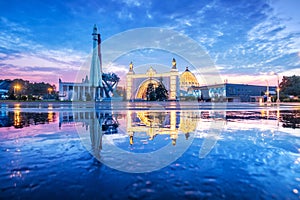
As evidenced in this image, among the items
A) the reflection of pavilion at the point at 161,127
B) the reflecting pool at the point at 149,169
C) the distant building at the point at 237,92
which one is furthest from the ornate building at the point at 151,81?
the reflecting pool at the point at 149,169

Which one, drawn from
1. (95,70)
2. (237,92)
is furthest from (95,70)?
(237,92)

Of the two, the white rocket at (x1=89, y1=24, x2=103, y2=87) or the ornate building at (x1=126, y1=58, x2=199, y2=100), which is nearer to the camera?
the white rocket at (x1=89, y1=24, x2=103, y2=87)

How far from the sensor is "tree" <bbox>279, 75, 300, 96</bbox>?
74.6 meters

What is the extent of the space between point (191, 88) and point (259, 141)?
343 feet

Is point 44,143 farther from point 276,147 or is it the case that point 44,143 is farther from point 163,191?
point 276,147

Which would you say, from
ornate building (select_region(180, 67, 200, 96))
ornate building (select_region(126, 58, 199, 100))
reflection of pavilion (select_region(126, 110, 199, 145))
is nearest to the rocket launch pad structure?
reflection of pavilion (select_region(126, 110, 199, 145))

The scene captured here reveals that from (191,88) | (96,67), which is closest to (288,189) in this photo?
(96,67)

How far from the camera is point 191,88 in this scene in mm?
108250

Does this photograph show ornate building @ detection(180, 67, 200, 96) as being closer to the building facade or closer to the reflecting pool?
the building facade

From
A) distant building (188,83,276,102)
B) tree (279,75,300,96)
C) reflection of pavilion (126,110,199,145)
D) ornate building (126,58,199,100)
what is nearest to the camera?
reflection of pavilion (126,110,199,145)

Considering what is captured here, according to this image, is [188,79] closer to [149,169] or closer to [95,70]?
[95,70]

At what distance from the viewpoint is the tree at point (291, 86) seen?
245ft

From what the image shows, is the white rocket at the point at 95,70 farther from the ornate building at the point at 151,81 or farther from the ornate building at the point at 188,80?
the ornate building at the point at 188,80

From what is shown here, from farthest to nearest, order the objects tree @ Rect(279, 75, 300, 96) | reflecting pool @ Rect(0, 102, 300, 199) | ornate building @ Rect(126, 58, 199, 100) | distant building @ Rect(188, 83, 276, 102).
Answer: ornate building @ Rect(126, 58, 199, 100) < distant building @ Rect(188, 83, 276, 102) < tree @ Rect(279, 75, 300, 96) < reflecting pool @ Rect(0, 102, 300, 199)
